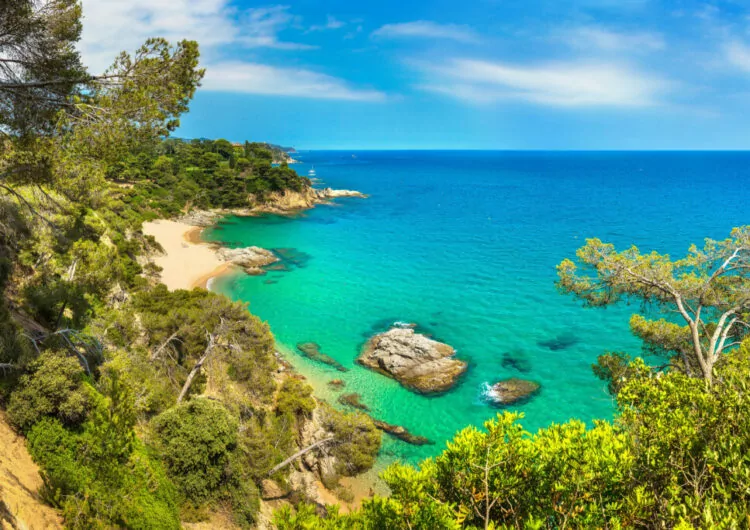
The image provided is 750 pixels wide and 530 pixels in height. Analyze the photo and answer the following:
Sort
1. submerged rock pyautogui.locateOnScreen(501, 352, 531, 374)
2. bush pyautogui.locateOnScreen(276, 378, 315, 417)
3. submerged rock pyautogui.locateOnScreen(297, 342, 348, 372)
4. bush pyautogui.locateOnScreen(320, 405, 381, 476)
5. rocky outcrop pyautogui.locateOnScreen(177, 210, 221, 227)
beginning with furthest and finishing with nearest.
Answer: rocky outcrop pyautogui.locateOnScreen(177, 210, 221, 227) → submerged rock pyautogui.locateOnScreen(501, 352, 531, 374) → submerged rock pyautogui.locateOnScreen(297, 342, 348, 372) → bush pyautogui.locateOnScreen(276, 378, 315, 417) → bush pyautogui.locateOnScreen(320, 405, 381, 476)

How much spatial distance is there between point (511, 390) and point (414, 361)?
5.79m

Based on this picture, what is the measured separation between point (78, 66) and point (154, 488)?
395 inches

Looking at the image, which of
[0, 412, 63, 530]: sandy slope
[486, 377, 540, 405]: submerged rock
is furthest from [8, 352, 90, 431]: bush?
[486, 377, 540, 405]: submerged rock

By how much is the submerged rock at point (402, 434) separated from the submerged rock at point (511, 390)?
518 centimetres

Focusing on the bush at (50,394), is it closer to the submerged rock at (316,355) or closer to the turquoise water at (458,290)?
the turquoise water at (458,290)

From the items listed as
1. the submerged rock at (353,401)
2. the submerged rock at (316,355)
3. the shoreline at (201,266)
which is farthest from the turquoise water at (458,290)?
the shoreline at (201,266)

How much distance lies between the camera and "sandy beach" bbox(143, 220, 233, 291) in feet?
120

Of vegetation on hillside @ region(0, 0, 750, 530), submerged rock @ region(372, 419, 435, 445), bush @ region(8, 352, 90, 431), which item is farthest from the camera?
submerged rock @ region(372, 419, 435, 445)

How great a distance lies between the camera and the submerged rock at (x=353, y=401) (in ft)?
70.1

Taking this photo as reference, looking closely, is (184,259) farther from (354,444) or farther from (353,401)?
(354,444)

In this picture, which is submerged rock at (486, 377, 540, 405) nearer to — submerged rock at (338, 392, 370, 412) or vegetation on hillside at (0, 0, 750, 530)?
submerged rock at (338, 392, 370, 412)

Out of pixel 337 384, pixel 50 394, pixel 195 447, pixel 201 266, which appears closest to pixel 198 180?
pixel 201 266

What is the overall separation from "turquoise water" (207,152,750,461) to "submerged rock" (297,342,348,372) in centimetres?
52

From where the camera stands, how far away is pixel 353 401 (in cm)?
2173
